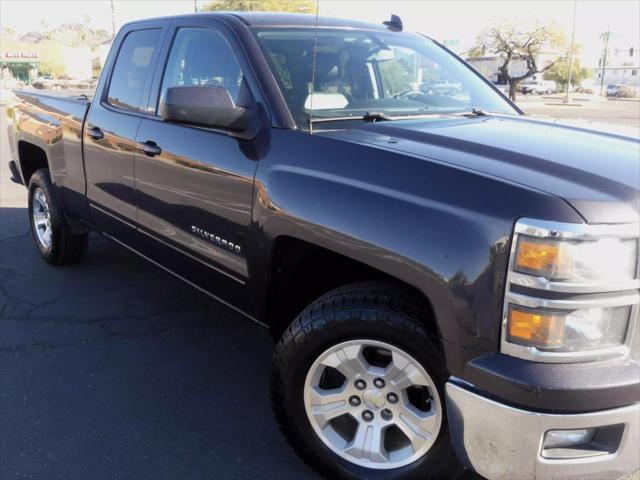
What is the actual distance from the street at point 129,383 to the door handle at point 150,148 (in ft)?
3.88

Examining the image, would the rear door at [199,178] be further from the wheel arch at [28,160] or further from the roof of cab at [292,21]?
the wheel arch at [28,160]

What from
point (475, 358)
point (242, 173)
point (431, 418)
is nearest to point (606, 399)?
point (475, 358)

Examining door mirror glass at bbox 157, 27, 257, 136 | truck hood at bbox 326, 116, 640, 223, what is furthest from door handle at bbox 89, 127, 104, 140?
truck hood at bbox 326, 116, 640, 223

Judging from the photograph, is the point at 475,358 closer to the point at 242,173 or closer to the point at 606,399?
the point at 606,399

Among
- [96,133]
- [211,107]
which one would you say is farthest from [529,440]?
[96,133]

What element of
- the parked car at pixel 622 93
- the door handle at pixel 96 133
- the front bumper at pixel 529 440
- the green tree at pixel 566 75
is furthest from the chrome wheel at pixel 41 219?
the green tree at pixel 566 75

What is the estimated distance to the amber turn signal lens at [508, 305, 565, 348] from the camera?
185cm

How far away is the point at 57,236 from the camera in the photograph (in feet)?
16.1

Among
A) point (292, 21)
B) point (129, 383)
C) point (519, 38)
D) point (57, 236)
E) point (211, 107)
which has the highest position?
point (519, 38)

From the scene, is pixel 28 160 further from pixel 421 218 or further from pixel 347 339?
pixel 421 218

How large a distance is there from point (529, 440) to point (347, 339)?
2.36 ft

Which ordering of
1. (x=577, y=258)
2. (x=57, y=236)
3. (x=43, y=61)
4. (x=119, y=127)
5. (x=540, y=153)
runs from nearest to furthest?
(x=577, y=258), (x=540, y=153), (x=119, y=127), (x=57, y=236), (x=43, y=61)

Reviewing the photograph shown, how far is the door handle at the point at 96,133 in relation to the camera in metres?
3.92

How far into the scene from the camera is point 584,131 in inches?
110
